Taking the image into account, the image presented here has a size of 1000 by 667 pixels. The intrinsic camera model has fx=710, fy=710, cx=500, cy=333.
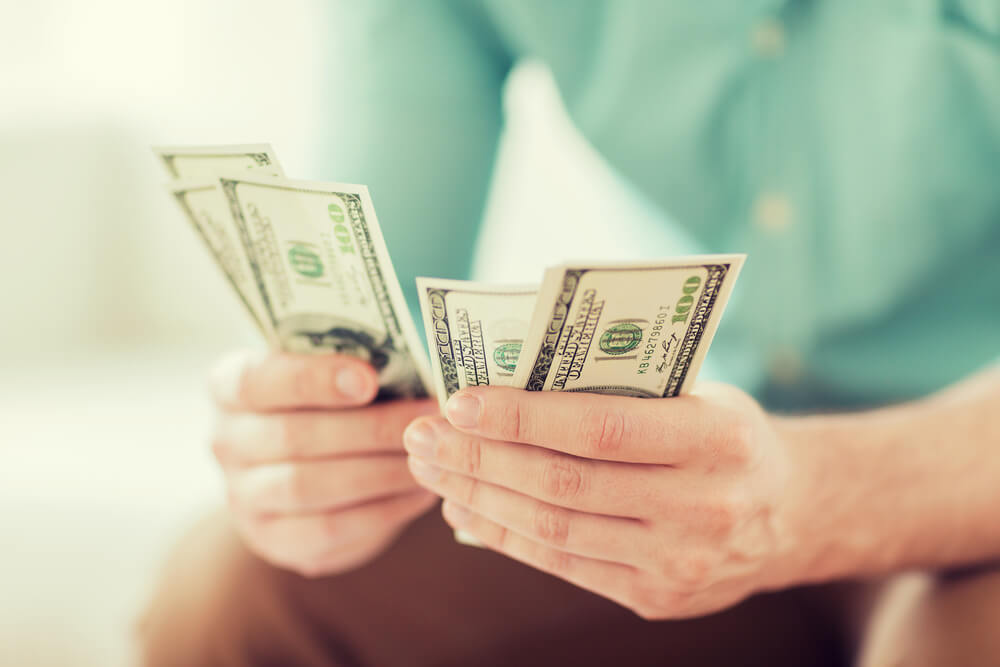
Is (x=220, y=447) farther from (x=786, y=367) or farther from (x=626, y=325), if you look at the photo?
(x=786, y=367)

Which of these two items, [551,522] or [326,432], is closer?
[551,522]

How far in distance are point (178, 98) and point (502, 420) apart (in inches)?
116

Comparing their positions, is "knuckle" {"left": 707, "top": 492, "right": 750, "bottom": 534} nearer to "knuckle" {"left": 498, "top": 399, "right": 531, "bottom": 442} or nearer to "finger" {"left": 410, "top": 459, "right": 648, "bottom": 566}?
"finger" {"left": 410, "top": 459, "right": 648, "bottom": 566}

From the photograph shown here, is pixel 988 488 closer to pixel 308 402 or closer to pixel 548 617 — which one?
pixel 548 617

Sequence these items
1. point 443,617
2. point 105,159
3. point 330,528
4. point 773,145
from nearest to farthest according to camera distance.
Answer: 1. point 330,528
2. point 443,617
3. point 773,145
4. point 105,159

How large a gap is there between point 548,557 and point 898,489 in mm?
403

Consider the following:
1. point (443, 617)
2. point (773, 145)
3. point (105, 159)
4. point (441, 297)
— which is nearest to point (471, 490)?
point (441, 297)

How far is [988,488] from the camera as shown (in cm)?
77

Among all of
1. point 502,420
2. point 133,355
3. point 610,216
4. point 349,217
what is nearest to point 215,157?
point 349,217

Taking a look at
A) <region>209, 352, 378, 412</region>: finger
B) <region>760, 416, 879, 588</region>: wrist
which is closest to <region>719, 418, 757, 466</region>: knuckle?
<region>760, 416, 879, 588</region>: wrist

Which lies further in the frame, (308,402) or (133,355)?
(133,355)

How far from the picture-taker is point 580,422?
0.52m

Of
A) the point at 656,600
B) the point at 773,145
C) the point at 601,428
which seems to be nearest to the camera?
the point at 601,428

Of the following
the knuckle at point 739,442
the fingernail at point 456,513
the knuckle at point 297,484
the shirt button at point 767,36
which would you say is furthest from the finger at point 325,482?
the shirt button at point 767,36
